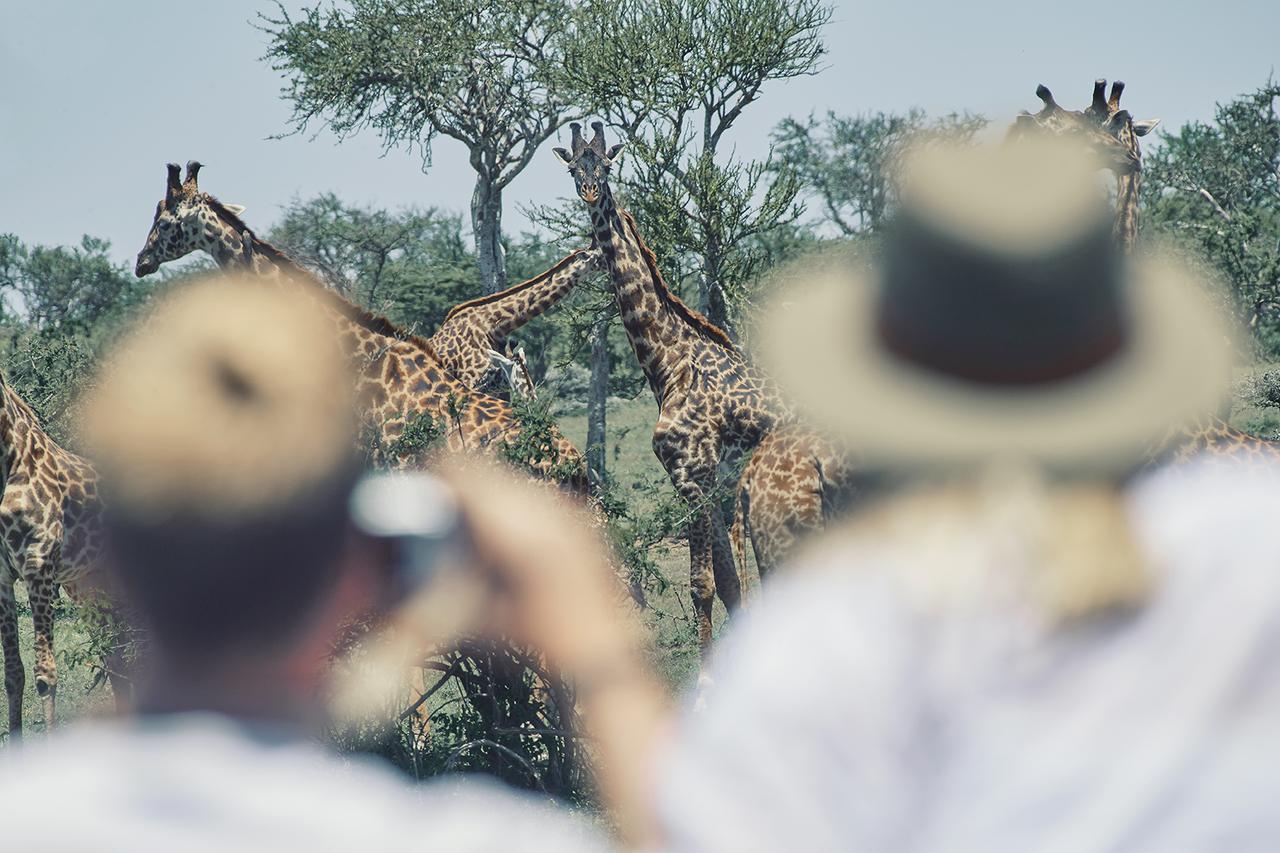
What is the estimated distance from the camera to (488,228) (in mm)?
18859

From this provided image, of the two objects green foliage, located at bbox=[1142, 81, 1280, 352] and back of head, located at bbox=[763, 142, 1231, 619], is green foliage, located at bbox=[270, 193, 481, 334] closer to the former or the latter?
green foliage, located at bbox=[1142, 81, 1280, 352]

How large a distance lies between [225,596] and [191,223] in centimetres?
675

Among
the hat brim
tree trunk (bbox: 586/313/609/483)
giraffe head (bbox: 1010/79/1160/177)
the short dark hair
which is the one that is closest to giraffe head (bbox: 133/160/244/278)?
giraffe head (bbox: 1010/79/1160/177)

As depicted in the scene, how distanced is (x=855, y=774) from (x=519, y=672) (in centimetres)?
380

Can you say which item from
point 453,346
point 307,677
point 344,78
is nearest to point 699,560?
point 453,346

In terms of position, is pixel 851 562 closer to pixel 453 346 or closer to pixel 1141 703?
pixel 1141 703

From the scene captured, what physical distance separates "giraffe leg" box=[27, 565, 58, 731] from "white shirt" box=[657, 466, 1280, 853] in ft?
18.8

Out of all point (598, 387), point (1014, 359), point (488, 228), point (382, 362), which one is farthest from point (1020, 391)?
point (488, 228)

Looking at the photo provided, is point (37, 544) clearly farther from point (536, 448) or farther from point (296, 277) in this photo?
point (536, 448)

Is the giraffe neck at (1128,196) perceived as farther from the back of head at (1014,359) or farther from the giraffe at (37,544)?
the giraffe at (37,544)

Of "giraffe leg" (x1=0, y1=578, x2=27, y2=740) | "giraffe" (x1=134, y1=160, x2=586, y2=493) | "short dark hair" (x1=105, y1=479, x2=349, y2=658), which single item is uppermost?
"giraffe" (x1=134, y1=160, x2=586, y2=493)

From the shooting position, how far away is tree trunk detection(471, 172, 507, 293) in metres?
18.8

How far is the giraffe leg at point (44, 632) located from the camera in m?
6.14

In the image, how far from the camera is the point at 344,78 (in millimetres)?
19641
